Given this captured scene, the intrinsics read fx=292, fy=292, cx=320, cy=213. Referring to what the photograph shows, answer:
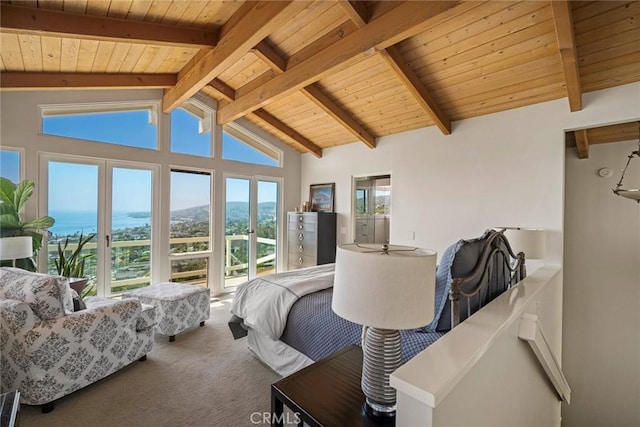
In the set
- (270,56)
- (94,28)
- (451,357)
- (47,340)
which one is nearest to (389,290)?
(451,357)

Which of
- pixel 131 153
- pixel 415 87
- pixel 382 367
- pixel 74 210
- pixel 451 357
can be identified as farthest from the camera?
pixel 131 153

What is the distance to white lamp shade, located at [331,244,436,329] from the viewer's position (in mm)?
952

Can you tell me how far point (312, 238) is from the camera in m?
5.09

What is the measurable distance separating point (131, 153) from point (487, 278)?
4.45 metres

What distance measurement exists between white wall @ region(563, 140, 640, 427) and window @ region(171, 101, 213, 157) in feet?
17.0

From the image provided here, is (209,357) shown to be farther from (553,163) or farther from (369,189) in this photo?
(553,163)

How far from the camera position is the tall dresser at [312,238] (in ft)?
16.6

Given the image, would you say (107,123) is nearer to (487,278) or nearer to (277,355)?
(277,355)

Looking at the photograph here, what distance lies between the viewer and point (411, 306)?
3.15 ft

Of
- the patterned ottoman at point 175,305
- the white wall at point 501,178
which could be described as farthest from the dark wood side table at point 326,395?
the white wall at point 501,178

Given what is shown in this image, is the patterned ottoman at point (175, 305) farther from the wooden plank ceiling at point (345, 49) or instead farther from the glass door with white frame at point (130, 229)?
the wooden plank ceiling at point (345, 49)

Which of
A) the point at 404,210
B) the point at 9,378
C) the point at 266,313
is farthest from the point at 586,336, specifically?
the point at 9,378

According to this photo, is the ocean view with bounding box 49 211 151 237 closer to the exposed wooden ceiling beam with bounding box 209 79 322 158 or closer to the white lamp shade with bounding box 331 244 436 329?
the exposed wooden ceiling beam with bounding box 209 79 322 158

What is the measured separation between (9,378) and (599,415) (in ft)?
18.8
